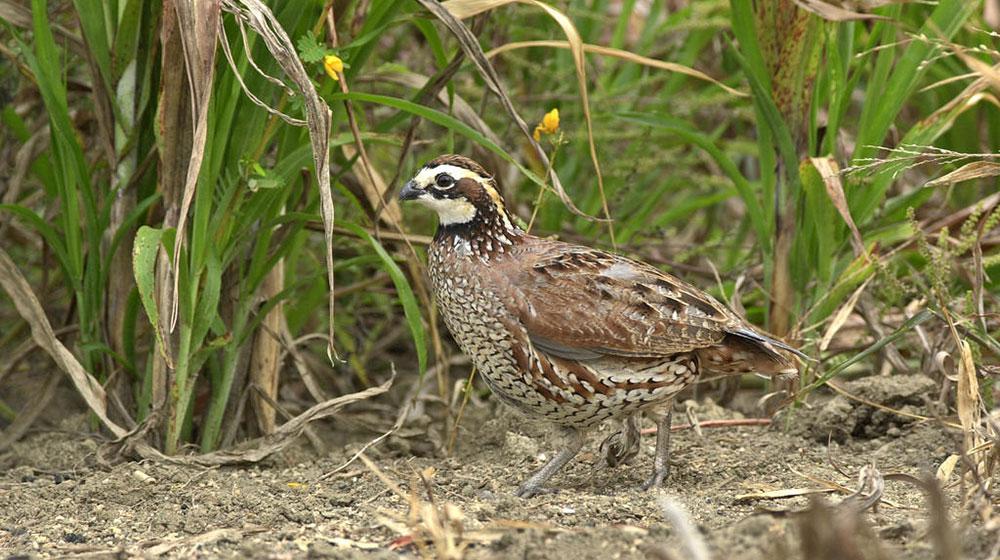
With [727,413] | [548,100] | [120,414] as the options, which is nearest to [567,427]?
[727,413]

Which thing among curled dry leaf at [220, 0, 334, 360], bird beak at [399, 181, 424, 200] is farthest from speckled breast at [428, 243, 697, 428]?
curled dry leaf at [220, 0, 334, 360]

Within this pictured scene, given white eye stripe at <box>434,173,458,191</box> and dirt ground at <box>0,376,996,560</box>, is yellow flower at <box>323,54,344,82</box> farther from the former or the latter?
dirt ground at <box>0,376,996,560</box>

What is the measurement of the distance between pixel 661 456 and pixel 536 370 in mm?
574

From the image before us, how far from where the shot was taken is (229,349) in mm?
4516

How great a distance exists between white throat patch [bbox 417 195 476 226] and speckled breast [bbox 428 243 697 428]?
3.6 inches

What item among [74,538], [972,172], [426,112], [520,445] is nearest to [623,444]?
[520,445]

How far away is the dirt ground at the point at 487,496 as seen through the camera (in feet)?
10.2

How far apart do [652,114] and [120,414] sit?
228 centimetres

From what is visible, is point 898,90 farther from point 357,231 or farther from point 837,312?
point 357,231

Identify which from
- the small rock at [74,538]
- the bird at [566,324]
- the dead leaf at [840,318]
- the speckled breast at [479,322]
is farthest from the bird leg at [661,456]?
the small rock at [74,538]

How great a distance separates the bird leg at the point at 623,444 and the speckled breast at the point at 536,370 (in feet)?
0.61

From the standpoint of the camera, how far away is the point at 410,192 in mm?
4281

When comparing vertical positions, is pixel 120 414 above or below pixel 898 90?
below

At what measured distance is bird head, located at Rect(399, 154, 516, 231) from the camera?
4.29m
